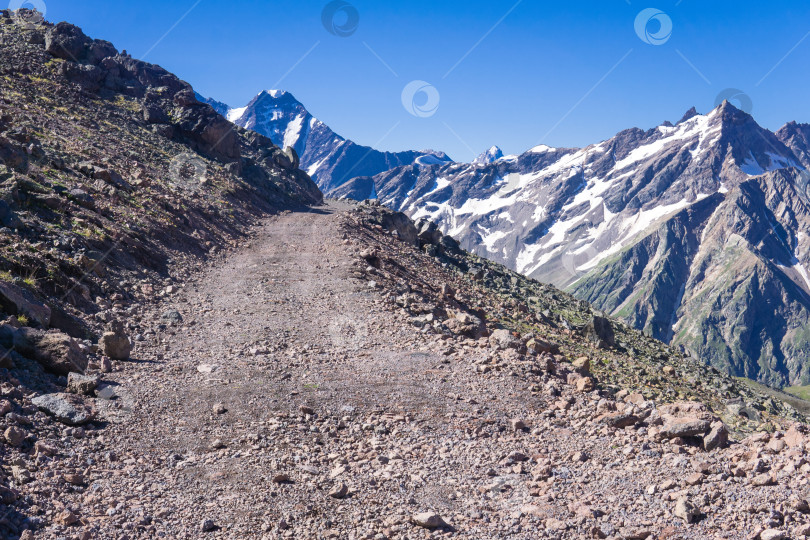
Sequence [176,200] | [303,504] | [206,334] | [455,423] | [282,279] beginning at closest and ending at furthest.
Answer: [303,504], [455,423], [206,334], [282,279], [176,200]

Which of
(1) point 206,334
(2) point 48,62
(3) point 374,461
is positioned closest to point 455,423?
(3) point 374,461

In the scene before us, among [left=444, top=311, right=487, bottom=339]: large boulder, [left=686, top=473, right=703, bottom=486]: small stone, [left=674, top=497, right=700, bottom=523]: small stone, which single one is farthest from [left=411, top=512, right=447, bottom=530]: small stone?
[left=444, top=311, right=487, bottom=339]: large boulder

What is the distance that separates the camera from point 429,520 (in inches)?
359

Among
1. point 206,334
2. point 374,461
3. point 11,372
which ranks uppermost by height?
point 374,461

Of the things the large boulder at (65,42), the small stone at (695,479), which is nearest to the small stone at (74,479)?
the small stone at (695,479)

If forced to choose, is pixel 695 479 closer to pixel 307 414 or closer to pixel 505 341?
pixel 307 414

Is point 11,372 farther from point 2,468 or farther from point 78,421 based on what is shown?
point 2,468

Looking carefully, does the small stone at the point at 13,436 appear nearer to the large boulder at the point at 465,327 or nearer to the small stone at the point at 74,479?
the small stone at the point at 74,479

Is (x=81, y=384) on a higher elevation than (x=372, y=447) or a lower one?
lower

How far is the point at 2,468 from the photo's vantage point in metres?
8.76

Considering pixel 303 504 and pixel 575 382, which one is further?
pixel 575 382

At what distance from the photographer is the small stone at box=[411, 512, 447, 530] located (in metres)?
9.11

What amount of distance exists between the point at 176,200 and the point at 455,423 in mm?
34044

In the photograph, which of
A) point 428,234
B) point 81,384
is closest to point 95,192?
point 81,384
